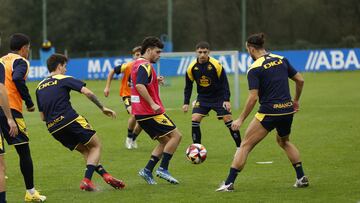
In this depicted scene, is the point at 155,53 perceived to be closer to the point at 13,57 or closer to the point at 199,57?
the point at 13,57

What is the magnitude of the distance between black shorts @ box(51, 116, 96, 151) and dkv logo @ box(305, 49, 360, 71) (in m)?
35.1

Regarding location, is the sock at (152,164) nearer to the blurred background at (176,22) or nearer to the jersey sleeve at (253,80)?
the jersey sleeve at (253,80)

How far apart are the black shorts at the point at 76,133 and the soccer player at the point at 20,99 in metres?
0.52

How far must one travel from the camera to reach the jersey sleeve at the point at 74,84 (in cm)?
938

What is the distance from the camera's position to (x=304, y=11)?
72188 mm

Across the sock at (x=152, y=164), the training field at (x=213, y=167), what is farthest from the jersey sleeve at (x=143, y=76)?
the training field at (x=213, y=167)

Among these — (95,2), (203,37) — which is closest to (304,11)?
(203,37)

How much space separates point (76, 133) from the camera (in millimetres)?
9758

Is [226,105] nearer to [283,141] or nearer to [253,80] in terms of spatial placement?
[283,141]

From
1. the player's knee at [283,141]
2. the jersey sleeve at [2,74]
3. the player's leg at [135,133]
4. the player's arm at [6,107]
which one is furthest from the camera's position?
the player's leg at [135,133]

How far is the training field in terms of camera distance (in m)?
9.60

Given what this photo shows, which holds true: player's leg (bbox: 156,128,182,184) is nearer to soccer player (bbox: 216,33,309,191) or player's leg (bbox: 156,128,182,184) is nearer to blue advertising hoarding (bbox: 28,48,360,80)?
soccer player (bbox: 216,33,309,191)

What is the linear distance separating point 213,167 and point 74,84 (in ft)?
11.5

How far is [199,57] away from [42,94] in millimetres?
4728
